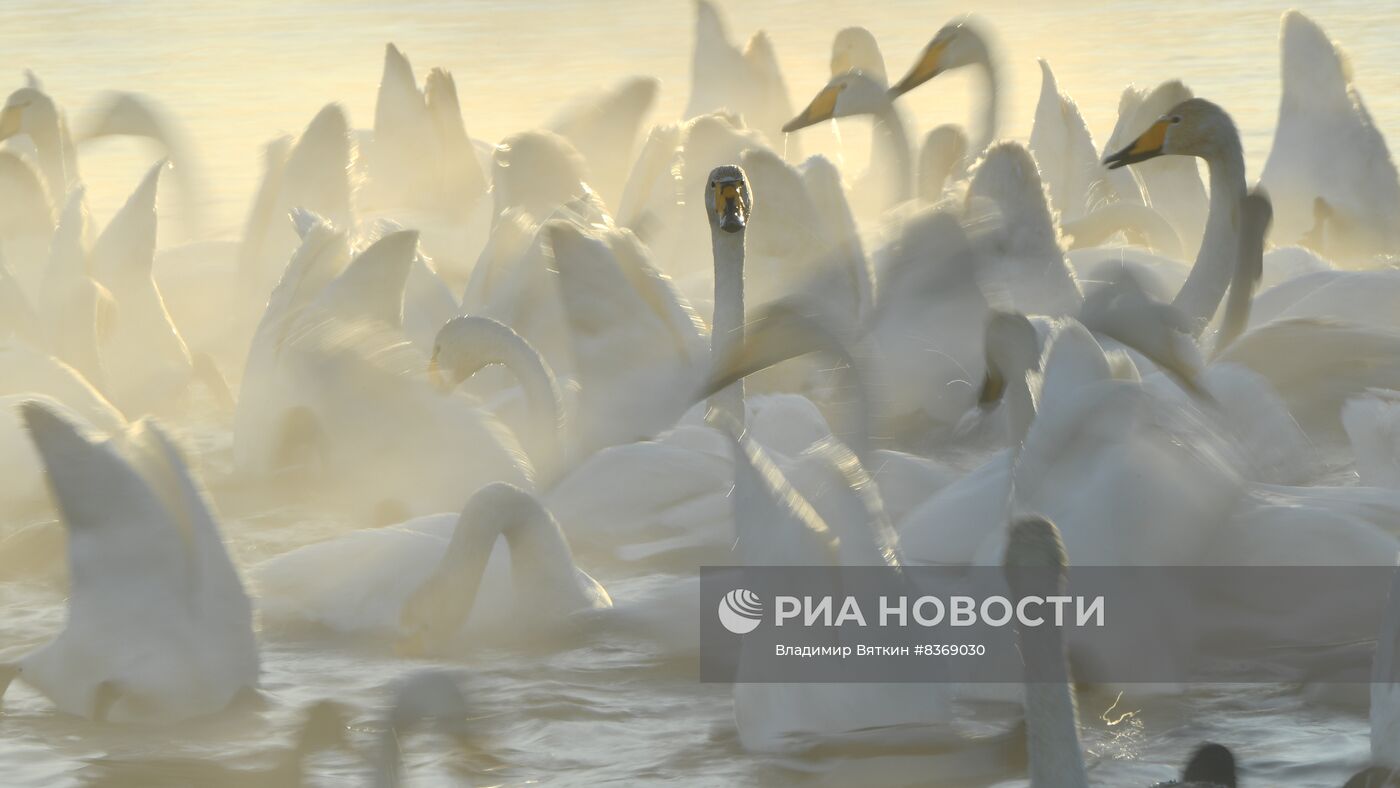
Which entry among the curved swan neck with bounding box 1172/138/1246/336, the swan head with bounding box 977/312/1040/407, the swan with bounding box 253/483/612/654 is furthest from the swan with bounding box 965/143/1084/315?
the swan with bounding box 253/483/612/654

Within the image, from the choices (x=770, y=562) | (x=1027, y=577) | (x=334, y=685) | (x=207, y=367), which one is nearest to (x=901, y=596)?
(x=770, y=562)

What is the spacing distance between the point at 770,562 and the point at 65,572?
260 centimetres

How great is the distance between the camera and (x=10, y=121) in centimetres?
1079

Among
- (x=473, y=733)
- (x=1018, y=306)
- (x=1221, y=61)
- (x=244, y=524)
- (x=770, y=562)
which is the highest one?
(x=1221, y=61)

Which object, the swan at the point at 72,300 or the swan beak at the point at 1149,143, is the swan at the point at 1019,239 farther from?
the swan at the point at 72,300

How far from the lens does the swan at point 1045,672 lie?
416cm

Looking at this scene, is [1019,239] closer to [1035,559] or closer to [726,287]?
[726,287]

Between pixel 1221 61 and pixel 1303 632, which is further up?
pixel 1221 61

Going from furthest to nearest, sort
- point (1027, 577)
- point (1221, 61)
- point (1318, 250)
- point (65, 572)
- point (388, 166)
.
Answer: point (1221, 61)
point (388, 166)
point (1318, 250)
point (65, 572)
point (1027, 577)

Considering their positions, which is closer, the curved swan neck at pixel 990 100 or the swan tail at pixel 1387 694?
the swan tail at pixel 1387 694

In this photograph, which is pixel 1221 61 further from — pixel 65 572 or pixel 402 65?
pixel 65 572

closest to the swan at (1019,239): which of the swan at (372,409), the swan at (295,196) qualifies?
the swan at (372,409)

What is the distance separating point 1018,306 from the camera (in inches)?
298

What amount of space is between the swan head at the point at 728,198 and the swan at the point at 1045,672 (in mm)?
2816
